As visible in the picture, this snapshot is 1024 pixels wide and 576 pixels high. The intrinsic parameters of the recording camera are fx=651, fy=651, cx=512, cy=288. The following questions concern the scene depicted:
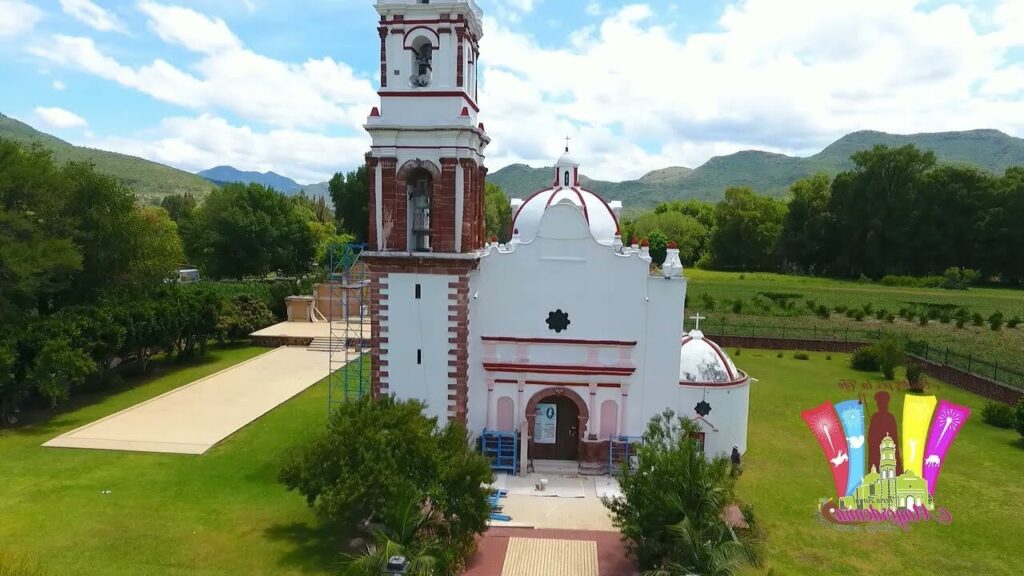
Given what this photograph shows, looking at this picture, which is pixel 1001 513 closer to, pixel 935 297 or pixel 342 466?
pixel 342 466

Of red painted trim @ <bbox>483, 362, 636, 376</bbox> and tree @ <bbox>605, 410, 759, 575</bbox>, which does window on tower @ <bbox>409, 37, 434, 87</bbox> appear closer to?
red painted trim @ <bbox>483, 362, 636, 376</bbox>

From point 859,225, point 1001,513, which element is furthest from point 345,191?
point 1001,513

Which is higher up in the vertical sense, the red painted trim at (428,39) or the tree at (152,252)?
the red painted trim at (428,39)

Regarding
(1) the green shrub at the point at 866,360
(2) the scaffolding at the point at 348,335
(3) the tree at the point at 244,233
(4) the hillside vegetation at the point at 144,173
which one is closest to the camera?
(2) the scaffolding at the point at 348,335

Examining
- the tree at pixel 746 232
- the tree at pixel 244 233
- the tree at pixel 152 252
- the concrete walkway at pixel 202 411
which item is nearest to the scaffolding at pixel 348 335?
the concrete walkway at pixel 202 411

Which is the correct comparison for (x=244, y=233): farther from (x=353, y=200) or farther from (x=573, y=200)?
(x=573, y=200)

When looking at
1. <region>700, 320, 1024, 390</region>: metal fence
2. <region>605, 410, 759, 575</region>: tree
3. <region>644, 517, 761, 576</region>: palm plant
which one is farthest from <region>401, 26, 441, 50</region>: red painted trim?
<region>700, 320, 1024, 390</region>: metal fence

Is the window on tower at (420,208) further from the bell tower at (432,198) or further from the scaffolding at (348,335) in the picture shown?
the scaffolding at (348,335)
